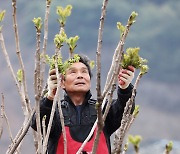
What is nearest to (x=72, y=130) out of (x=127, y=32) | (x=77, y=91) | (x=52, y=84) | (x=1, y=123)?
(x=77, y=91)

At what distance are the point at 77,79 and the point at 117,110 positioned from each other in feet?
1.43

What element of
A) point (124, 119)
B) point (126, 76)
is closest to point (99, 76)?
point (126, 76)

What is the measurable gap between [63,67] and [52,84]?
21cm

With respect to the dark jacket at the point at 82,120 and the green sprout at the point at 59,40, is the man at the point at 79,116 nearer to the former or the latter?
the dark jacket at the point at 82,120

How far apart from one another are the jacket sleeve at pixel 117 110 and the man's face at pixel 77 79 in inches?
11.5

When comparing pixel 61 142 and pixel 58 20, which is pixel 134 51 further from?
pixel 61 142

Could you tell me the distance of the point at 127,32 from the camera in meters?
2.05

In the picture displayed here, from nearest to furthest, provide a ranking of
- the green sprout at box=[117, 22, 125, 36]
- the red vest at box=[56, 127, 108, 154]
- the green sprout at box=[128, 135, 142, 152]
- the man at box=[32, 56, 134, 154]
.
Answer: the green sprout at box=[128, 135, 142, 152] < the green sprout at box=[117, 22, 125, 36] < the red vest at box=[56, 127, 108, 154] < the man at box=[32, 56, 134, 154]

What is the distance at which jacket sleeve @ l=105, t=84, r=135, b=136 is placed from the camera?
3033 mm

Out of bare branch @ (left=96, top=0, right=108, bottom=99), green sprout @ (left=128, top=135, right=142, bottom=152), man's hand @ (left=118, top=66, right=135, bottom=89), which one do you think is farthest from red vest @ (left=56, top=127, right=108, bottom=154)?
green sprout @ (left=128, top=135, right=142, bottom=152)

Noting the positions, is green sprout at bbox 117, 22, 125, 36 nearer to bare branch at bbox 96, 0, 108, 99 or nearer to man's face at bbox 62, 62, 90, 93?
bare branch at bbox 96, 0, 108, 99

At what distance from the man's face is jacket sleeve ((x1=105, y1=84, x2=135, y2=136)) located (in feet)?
0.96

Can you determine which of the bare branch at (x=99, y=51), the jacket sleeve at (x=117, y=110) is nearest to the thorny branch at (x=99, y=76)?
the bare branch at (x=99, y=51)

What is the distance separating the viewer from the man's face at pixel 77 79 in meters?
3.47
